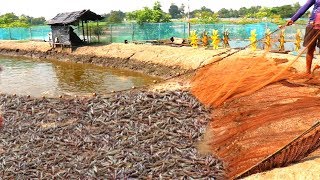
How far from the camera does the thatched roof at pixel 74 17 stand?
94.4 ft

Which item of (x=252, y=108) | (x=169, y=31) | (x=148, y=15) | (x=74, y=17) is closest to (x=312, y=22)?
(x=252, y=108)

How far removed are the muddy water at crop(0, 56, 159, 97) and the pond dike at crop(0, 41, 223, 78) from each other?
0.81 m

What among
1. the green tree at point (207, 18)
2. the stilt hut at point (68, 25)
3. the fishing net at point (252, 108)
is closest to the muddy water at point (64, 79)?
the stilt hut at point (68, 25)

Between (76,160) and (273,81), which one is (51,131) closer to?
(76,160)

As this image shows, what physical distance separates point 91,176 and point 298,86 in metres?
6.94

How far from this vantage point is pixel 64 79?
22125 millimetres

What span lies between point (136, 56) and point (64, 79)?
19.0 ft

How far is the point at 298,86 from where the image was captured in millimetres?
10227

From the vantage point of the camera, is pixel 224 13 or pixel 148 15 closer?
pixel 148 15

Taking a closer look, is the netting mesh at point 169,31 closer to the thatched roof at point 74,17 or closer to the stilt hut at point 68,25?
the stilt hut at point 68,25

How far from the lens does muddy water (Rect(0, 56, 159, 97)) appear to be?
18719mm

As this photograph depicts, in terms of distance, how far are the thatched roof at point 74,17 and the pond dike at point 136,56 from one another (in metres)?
2.61

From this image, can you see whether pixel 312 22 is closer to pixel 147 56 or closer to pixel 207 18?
pixel 147 56

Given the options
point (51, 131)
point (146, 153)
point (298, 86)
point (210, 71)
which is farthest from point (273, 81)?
point (51, 131)
